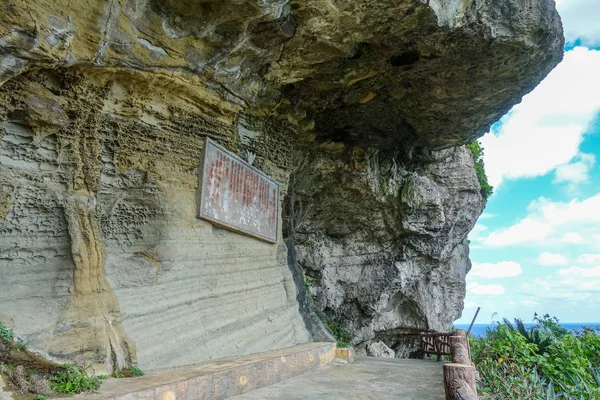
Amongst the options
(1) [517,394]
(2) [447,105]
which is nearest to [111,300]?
(1) [517,394]

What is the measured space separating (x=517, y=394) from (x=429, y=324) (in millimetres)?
7633

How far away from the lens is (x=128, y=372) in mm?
4367

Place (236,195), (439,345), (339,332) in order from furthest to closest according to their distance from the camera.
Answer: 1. (339,332)
2. (439,345)
3. (236,195)

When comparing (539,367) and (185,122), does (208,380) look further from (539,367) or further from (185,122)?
(539,367)

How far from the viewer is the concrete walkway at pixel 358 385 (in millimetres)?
5012

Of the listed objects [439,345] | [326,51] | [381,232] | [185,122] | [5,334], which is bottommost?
[439,345]

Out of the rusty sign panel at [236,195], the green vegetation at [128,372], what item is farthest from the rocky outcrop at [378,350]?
the green vegetation at [128,372]

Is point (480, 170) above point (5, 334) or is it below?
above

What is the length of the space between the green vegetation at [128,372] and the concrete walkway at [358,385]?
107 cm

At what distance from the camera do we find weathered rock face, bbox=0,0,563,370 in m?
4.31

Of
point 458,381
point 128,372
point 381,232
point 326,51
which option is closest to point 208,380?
point 128,372

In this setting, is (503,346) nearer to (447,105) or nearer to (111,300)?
(447,105)

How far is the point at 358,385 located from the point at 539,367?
15.0 ft

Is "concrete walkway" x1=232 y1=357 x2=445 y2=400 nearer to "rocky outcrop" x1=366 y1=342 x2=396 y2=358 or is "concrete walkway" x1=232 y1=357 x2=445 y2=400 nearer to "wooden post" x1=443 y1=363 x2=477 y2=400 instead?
"wooden post" x1=443 y1=363 x2=477 y2=400
